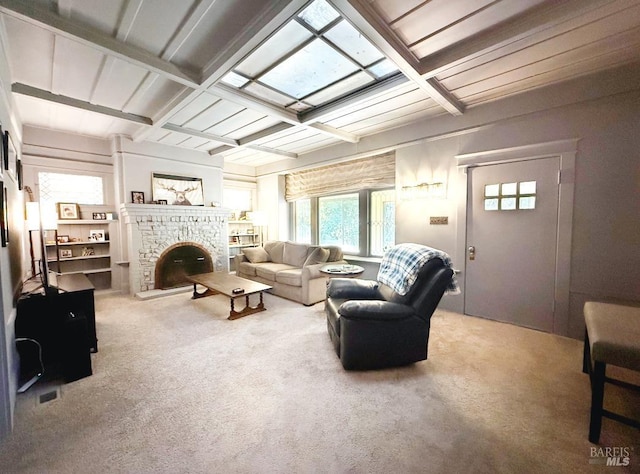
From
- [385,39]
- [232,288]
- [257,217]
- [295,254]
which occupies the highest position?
[385,39]

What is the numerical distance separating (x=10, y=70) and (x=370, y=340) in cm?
400

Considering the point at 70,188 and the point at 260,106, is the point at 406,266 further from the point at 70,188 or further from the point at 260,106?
the point at 70,188

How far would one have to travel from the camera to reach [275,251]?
5.19 metres

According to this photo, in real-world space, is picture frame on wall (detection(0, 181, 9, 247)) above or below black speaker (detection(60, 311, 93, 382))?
above

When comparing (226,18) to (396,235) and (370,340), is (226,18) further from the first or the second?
(396,235)

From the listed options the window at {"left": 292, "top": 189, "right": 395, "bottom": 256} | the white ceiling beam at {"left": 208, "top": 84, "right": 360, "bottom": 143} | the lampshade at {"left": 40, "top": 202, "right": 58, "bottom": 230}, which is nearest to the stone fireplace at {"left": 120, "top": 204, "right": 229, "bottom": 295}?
the lampshade at {"left": 40, "top": 202, "right": 58, "bottom": 230}

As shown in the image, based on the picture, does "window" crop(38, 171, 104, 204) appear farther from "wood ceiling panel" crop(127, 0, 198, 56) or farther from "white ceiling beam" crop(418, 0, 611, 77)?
"white ceiling beam" crop(418, 0, 611, 77)

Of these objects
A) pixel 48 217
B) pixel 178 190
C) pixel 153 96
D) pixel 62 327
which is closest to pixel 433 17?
pixel 153 96

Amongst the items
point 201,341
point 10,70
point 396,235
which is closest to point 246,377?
point 201,341

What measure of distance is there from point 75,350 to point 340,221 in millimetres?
4034

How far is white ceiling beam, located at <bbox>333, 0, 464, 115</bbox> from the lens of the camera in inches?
64.2

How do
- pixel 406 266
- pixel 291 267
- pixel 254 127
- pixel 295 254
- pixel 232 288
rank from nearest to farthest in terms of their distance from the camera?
pixel 406 266, pixel 232 288, pixel 254 127, pixel 291 267, pixel 295 254

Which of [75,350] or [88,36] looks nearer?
[88,36]

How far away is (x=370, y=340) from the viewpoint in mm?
2143
